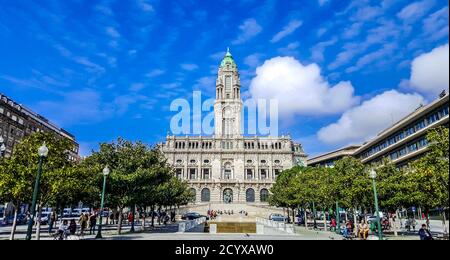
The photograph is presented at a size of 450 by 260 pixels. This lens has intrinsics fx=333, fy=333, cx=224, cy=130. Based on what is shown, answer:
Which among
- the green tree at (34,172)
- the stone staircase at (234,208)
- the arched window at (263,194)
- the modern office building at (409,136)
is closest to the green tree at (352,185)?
the modern office building at (409,136)

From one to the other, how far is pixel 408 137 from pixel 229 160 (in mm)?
49521

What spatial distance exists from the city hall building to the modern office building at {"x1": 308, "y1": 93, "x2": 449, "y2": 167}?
25.7m

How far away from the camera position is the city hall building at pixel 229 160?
296 feet

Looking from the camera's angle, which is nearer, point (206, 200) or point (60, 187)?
point (60, 187)

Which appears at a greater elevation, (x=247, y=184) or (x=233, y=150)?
(x=233, y=150)

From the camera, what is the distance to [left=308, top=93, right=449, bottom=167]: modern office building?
151ft

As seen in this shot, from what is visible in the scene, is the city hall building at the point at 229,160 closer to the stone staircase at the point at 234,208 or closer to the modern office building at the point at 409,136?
the stone staircase at the point at 234,208

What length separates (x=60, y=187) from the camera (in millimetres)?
20125

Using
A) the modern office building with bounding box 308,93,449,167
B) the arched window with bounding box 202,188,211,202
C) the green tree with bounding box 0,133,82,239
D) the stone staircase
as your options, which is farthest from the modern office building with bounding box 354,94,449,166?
the arched window with bounding box 202,188,211,202

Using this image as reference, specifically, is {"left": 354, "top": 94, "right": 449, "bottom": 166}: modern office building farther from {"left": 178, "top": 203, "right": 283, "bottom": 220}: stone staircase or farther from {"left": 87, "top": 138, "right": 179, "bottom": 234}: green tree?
{"left": 87, "top": 138, "right": 179, "bottom": 234}: green tree
